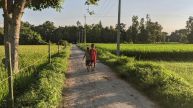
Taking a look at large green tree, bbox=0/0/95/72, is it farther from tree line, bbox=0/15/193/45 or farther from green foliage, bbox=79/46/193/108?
tree line, bbox=0/15/193/45

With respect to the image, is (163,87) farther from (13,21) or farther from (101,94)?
(13,21)

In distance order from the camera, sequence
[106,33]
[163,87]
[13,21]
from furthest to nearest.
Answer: [106,33] → [13,21] → [163,87]

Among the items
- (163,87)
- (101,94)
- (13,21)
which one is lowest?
(101,94)

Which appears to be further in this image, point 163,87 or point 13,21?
point 13,21

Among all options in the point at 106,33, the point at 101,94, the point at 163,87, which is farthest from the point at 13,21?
the point at 106,33

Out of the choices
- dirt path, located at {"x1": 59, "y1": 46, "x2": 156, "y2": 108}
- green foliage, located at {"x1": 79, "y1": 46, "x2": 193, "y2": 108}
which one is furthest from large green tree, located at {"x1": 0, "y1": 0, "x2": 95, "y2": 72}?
green foliage, located at {"x1": 79, "y1": 46, "x2": 193, "y2": 108}

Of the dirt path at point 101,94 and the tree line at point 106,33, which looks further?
the tree line at point 106,33

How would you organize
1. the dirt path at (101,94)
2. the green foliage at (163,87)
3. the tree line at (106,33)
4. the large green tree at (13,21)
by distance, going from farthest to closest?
the tree line at (106,33) < the large green tree at (13,21) < the dirt path at (101,94) < the green foliage at (163,87)

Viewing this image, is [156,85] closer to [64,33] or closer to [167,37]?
[64,33]

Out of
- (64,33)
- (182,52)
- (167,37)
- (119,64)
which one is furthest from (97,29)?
(119,64)

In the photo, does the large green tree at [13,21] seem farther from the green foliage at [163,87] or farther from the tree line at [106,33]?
the tree line at [106,33]

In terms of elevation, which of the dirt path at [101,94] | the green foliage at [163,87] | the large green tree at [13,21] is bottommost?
the dirt path at [101,94]

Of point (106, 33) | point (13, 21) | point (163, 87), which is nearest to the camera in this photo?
point (163, 87)

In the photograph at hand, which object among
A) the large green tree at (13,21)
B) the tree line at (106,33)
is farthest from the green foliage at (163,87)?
the tree line at (106,33)
